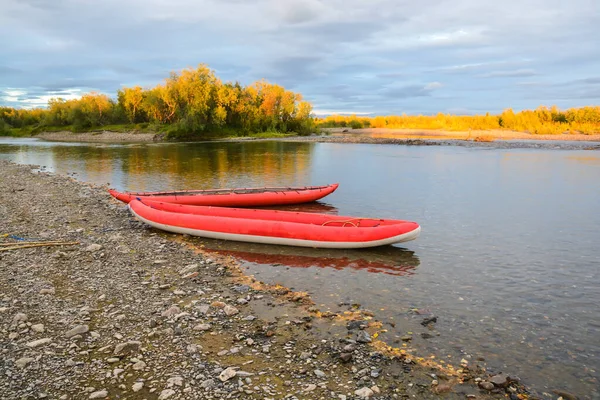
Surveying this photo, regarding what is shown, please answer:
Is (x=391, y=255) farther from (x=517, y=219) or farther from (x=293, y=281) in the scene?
(x=517, y=219)

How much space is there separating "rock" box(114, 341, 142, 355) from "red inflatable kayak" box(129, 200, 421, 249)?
741 cm

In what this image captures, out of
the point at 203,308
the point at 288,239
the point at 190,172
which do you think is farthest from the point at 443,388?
the point at 190,172

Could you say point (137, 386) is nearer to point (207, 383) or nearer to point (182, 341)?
point (207, 383)

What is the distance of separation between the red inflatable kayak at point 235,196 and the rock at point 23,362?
12547 millimetres

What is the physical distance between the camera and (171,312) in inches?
338

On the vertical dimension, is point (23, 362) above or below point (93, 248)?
below

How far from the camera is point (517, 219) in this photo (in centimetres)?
1945

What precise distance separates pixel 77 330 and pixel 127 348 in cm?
125

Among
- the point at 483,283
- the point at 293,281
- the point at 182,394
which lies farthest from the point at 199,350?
the point at 483,283

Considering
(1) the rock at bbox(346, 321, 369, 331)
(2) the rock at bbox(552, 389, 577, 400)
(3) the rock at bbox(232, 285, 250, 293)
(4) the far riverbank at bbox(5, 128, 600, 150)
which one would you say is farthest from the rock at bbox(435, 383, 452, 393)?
(4) the far riverbank at bbox(5, 128, 600, 150)

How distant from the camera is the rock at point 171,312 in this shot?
27.8ft

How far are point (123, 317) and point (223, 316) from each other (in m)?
1.95

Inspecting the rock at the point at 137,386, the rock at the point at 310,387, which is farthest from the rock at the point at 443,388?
the rock at the point at 137,386

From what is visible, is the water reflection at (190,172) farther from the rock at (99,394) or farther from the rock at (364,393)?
the rock at (364,393)
